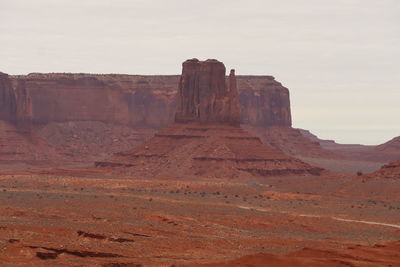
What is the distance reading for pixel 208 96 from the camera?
115 m

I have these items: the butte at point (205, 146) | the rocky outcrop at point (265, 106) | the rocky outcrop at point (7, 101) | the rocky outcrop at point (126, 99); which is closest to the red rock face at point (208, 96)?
the butte at point (205, 146)

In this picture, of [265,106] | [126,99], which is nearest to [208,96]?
[126,99]

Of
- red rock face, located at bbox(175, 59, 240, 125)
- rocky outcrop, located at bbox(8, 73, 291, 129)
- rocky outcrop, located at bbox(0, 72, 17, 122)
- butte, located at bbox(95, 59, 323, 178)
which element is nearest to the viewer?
butte, located at bbox(95, 59, 323, 178)

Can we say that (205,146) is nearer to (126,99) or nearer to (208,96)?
(208,96)

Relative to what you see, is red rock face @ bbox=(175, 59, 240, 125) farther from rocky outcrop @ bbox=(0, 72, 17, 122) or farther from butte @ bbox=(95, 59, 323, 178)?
rocky outcrop @ bbox=(0, 72, 17, 122)

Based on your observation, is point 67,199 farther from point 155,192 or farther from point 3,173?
point 3,173

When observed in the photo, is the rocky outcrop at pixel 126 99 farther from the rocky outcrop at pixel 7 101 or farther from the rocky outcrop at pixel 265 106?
the rocky outcrop at pixel 7 101

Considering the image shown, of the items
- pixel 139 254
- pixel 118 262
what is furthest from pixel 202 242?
pixel 118 262

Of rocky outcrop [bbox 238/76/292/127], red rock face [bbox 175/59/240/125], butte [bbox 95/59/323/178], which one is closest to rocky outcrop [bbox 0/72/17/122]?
butte [bbox 95/59/323/178]

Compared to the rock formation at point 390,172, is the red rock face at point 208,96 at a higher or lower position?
higher

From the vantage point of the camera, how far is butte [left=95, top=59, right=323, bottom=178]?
108062mm

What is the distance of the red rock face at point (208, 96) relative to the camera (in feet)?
376

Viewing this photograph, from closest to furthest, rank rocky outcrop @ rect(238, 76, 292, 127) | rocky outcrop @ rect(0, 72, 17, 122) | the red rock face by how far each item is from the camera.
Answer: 1. the red rock face
2. rocky outcrop @ rect(0, 72, 17, 122)
3. rocky outcrop @ rect(238, 76, 292, 127)

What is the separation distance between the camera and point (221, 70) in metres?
116
